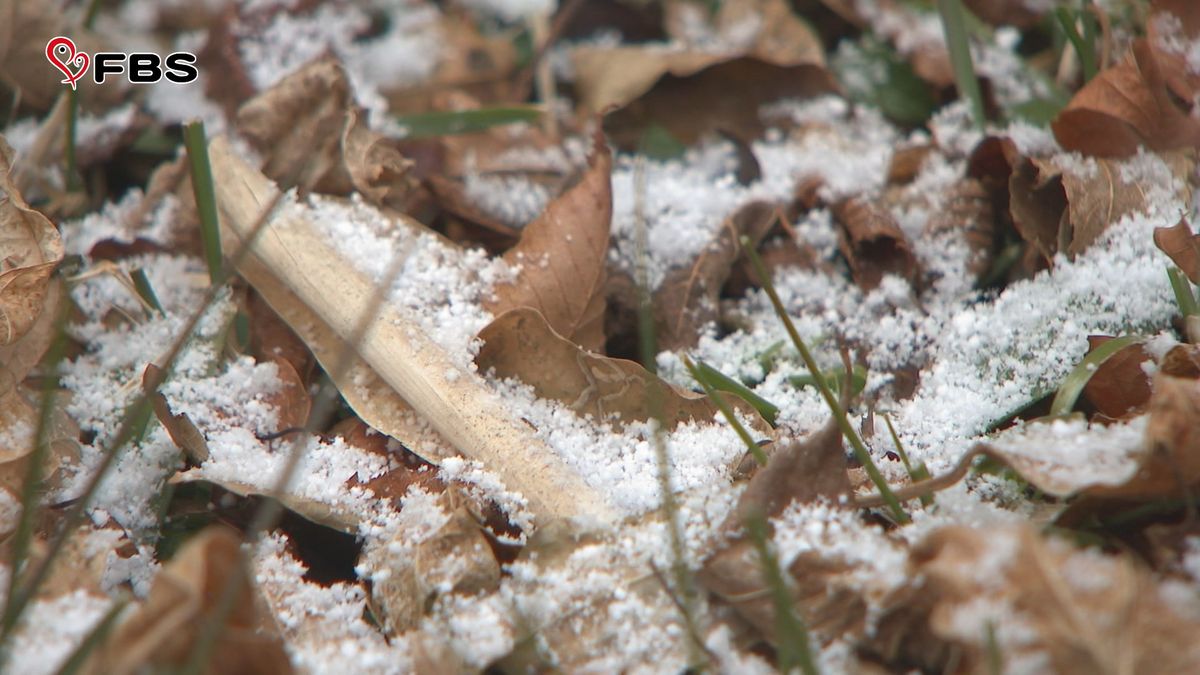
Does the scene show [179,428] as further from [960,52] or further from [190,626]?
[960,52]

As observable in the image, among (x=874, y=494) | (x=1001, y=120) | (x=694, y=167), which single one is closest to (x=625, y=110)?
(x=694, y=167)

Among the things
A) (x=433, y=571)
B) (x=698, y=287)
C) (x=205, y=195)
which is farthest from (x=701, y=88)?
(x=433, y=571)

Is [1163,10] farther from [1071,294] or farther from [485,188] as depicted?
[485,188]

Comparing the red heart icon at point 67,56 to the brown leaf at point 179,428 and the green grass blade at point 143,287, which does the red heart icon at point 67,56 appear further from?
the brown leaf at point 179,428

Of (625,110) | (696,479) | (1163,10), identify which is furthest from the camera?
(625,110)

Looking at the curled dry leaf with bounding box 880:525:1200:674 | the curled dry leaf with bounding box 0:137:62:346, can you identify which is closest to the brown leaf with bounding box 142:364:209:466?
the curled dry leaf with bounding box 0:137:62:346

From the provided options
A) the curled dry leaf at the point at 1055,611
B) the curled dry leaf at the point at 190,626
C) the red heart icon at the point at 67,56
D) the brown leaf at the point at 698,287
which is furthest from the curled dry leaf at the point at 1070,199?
the red heart icon at the point at 67,56
